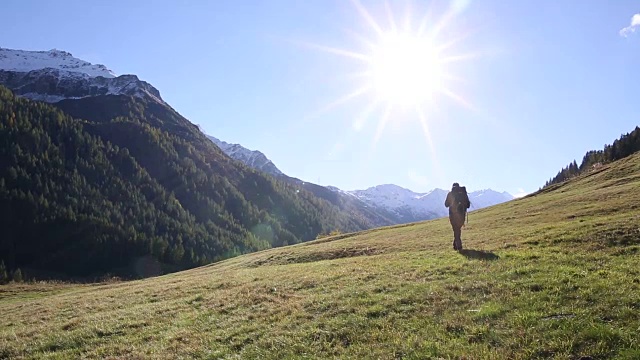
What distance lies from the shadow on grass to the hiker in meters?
1.92

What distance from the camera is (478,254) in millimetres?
24141

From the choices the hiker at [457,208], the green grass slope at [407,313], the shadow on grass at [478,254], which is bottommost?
the green grass slope at [407,313]

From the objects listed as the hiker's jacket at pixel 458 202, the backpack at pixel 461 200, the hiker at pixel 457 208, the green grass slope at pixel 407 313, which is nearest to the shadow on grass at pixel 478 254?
the green grass slope at pixel 407 313

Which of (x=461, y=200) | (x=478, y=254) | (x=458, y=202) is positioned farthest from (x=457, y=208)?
(x=478, y=254)

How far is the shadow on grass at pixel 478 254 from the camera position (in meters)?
22.4

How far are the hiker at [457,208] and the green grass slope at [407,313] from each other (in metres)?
2.38

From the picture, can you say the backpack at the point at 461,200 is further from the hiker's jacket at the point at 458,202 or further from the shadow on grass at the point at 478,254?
the shadow on grass at the point at 478,254

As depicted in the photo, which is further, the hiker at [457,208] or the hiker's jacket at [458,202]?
the hiker's jacket at [458,202]

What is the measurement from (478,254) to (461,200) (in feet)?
20.9

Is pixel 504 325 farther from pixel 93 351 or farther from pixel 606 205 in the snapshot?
pixel 606 205

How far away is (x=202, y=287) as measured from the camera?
28547mm

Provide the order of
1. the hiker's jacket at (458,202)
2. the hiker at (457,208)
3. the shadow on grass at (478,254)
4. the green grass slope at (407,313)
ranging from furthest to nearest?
the hiker's jacket at (458,202)
the hiker at (457,208)
the shadow on grass at (478,254)
the green grass slope at (407,313)

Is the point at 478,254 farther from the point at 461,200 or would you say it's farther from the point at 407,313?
the point at 407,313

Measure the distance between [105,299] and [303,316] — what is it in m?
21.3
